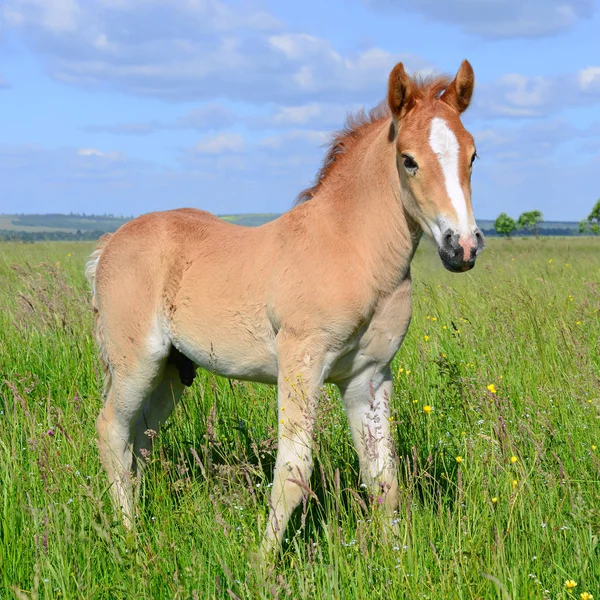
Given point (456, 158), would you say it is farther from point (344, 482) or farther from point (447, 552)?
point (344, 482)

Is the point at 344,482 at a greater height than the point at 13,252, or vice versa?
the point at 13,252

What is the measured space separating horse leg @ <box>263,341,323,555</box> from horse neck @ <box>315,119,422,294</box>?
0.56 meters

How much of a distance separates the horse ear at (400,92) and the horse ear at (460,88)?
256mm

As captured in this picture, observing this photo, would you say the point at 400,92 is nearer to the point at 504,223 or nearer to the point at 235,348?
the point at 235,348

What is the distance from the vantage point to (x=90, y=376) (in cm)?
573

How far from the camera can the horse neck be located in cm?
355

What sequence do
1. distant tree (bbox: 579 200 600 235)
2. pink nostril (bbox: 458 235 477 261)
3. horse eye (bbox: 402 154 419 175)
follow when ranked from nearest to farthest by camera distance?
pink nostril (bbox: 458 235 477 261)
horse eye (bbox: 402 154 419 175)
distant tree (bbox: 579 200 600 235)

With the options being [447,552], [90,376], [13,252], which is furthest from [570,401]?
[13,252]

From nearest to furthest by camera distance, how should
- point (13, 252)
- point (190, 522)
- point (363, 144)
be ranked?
point (190, 522) < point (363, 144) < point (13, 252)

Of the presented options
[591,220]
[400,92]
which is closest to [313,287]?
[400,92]

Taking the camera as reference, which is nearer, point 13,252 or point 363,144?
point 363,144

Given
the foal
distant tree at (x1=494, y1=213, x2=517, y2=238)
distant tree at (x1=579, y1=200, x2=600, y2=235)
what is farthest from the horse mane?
distant tree at (x1=494, y1=213, x2=517, y2=238)

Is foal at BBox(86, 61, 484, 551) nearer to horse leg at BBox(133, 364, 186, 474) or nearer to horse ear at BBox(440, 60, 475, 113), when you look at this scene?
horse ear at BBox(440, 60, 475, 113)

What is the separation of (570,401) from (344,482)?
5.43ft
